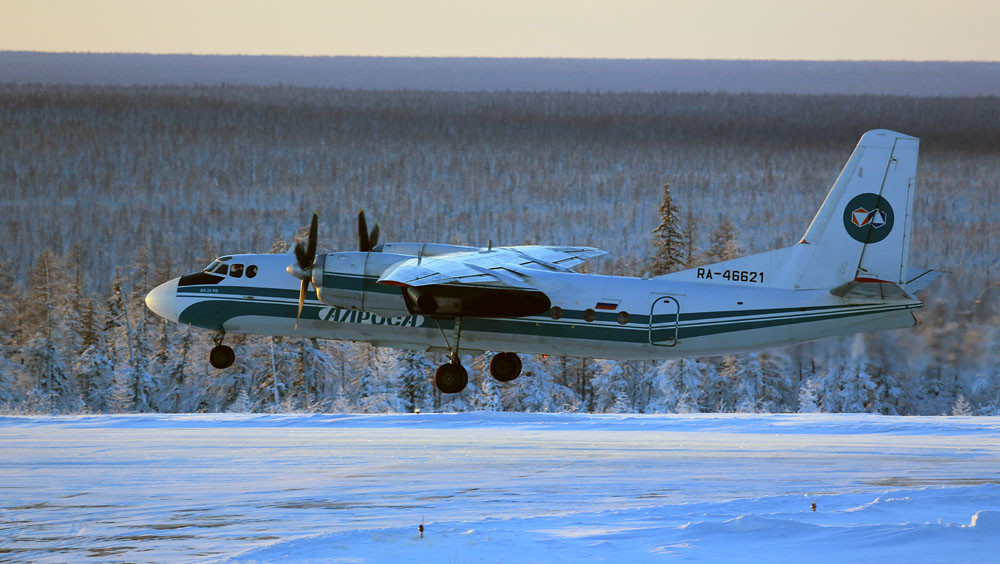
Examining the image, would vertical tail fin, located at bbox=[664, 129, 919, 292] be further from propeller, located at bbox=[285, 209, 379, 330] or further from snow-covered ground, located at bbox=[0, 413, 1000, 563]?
propeller, located at bbox=[285, 209, 379, 330]

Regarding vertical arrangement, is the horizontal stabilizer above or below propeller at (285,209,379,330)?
below

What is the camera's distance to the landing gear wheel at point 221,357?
32.6 metres

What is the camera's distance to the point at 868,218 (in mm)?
29172

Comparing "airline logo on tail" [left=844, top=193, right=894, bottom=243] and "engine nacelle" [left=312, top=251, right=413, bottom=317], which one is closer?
"airline logo on tail" [left=844, top=193, right=894, bottom=243]

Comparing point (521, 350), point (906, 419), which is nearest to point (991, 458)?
point (906, 419)

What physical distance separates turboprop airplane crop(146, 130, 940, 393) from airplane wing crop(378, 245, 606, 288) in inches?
2.8

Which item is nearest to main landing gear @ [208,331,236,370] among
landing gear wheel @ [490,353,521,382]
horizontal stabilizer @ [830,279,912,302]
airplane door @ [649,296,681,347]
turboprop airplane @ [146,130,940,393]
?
turboprop airplane @ [146,130,940,393]

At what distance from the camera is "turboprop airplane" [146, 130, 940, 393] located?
94.7 feet

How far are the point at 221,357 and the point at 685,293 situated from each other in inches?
547

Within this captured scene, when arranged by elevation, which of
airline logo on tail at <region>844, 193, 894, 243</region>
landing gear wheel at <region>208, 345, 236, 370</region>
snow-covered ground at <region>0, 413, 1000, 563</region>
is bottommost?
snow-covered ground at <region>0, 413, 1000, 563</region>

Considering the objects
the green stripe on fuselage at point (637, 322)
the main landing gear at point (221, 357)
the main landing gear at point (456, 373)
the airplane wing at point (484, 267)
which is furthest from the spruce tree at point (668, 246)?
the main landing gear at point (221, 357)

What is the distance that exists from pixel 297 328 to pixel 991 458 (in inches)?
745

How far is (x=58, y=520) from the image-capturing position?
2175 centimetres

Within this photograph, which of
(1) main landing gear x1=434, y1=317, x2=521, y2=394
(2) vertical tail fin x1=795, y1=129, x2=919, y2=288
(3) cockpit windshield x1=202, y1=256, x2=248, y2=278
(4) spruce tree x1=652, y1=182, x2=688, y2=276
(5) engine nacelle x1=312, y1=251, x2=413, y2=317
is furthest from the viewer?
(4) spruce tree x1=652, y1=182, x2=688, y2=276
